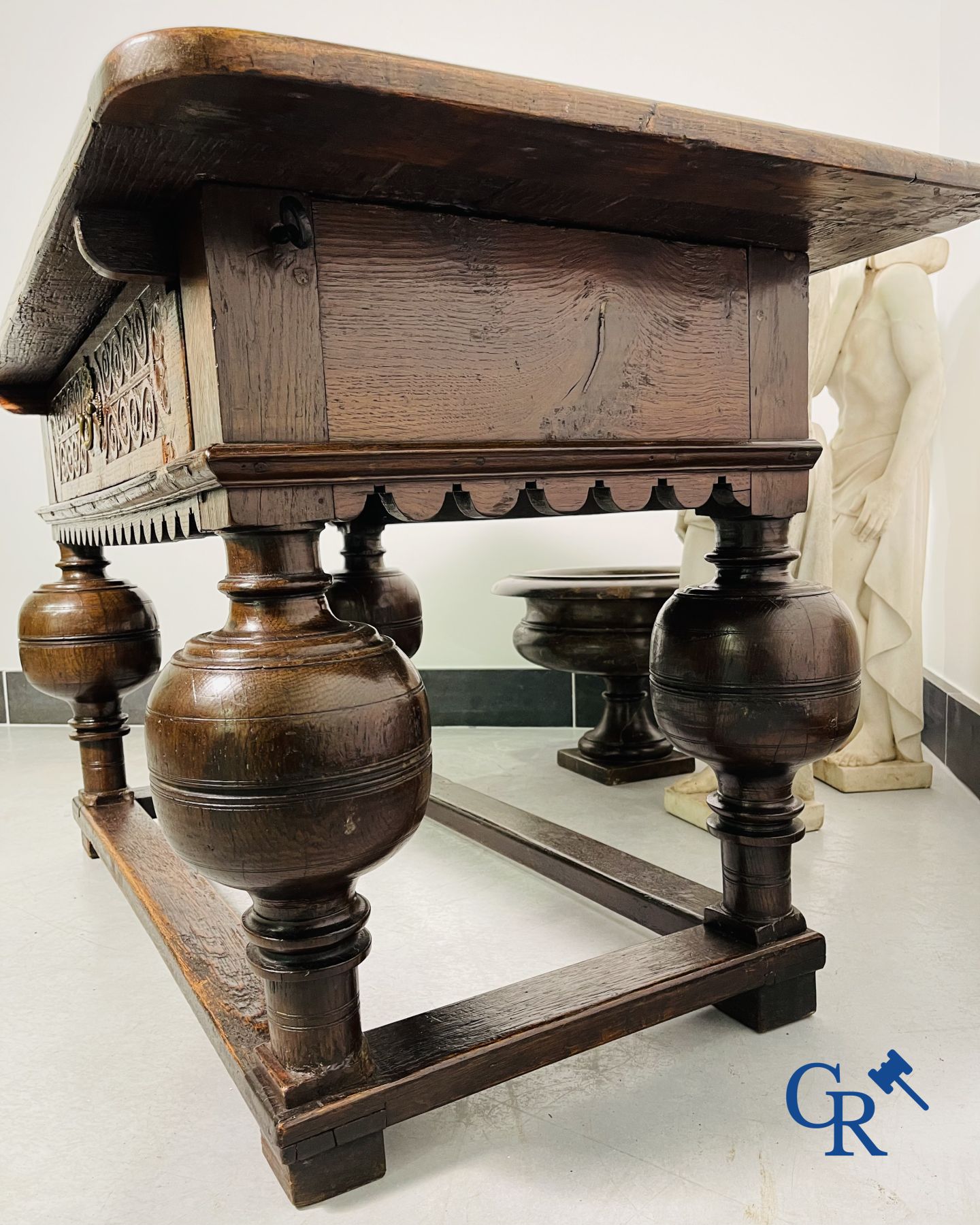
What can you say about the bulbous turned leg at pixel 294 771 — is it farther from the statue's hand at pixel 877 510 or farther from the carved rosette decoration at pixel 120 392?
the statue's hand at pixel 877 510

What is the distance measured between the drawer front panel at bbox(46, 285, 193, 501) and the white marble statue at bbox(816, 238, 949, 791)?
1.41m

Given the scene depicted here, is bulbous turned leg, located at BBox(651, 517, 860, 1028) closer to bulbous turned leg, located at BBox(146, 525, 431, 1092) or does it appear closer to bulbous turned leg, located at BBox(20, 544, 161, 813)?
bulbous turned leg, located at BBox(146, 525, 431, 1092)

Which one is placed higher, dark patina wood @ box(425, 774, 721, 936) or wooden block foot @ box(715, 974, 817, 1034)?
dark patina wood @ box(425, 774, 721, 936)

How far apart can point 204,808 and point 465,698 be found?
214 centimetres

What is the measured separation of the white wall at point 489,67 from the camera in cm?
249

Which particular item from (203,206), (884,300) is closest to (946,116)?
(884,300)

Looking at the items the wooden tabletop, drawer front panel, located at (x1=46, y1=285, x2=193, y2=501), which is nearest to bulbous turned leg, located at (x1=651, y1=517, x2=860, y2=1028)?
the wooden tabletop

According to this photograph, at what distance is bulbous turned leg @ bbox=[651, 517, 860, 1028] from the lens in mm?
1006

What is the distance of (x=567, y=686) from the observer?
282cm

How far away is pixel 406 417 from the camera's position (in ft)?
2.60

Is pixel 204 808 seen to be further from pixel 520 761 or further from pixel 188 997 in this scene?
pixel 520 761

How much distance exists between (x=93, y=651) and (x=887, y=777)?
5.06 ft

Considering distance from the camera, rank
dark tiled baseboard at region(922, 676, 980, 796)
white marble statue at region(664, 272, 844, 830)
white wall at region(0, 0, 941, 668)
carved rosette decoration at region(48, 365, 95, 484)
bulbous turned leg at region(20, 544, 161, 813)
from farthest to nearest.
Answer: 1. white wall at region(0, 0, 941, 668)
2. dark tiled baseboard at region(922, 676, 980, 796)
3. white marble statue at region(664, 272, 844, 830)
4. bulbous turned leg at region(20, 544, 161, 813)
5. carved rosette decoration at region(48, 365, 95, 484)

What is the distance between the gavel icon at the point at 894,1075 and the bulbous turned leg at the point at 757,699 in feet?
0.37
